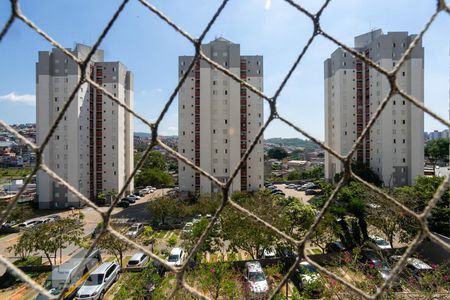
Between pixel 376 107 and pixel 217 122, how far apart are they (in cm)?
585

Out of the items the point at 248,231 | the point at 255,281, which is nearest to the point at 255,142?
the point at 255,281

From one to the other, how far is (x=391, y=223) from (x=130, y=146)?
9.20 metres

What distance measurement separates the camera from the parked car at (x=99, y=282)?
10.3 feet

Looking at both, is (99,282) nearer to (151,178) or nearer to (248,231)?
(248,231)

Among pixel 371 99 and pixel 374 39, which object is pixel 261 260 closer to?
pixel 371 99

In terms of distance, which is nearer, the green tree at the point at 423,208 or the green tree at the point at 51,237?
the green tree at the point at 423,208

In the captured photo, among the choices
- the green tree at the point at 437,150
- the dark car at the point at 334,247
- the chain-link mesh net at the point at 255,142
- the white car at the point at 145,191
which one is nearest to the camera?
the chain-link mesh net at the point at 255,142

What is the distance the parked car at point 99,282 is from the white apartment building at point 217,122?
231 inches

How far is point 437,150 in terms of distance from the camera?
14.2 m

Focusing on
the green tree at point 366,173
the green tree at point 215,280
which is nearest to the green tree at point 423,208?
the green tree at point 215,280

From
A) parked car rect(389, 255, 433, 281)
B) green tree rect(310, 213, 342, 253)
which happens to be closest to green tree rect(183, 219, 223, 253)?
green tree rect(310, 213, 342, 253)

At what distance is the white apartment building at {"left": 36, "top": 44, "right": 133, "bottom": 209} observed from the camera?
8797mm

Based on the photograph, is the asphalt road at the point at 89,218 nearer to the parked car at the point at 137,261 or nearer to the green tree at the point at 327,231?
the parked car at the point at 137,261

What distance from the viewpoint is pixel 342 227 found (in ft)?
14.6
